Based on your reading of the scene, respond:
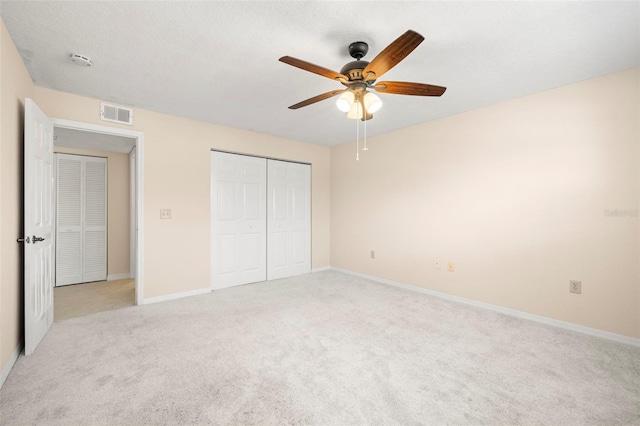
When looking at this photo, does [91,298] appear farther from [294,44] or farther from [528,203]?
[528,203]

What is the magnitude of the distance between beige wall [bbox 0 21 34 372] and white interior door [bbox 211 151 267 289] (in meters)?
2.03

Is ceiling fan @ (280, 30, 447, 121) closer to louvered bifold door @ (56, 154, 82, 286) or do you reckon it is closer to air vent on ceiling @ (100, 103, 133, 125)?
air vent on ceiling @ (100, 103, 133, 125)

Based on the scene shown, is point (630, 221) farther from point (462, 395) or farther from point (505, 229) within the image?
point (462, 395)

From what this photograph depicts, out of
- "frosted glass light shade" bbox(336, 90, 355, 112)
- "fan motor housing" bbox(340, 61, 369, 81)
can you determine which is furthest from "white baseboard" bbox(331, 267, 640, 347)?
"fan motor housing" bbox(340, 61, 369, 81)

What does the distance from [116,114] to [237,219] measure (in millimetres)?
2000

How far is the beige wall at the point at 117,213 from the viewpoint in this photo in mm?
4984

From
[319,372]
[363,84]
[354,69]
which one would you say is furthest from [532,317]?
[354,69]

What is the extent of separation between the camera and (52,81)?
9.12 feet

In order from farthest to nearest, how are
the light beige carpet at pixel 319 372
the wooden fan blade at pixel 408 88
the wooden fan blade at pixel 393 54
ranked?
the wooden fan blade at pixel 408 88 → the light beige carpet at pixel 319 372 → the wooden fan blade at pixel 393 54

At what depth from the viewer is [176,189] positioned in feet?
12.6

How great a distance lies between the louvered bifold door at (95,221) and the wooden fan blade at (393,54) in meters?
5.05

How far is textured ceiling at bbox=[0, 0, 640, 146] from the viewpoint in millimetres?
1785

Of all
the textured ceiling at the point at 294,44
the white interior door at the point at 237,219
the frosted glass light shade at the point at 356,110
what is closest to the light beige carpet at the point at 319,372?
the white interior door at the point at 237,219

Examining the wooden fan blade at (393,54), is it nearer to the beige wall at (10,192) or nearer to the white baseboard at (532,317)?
the beige wall at (10,192)
